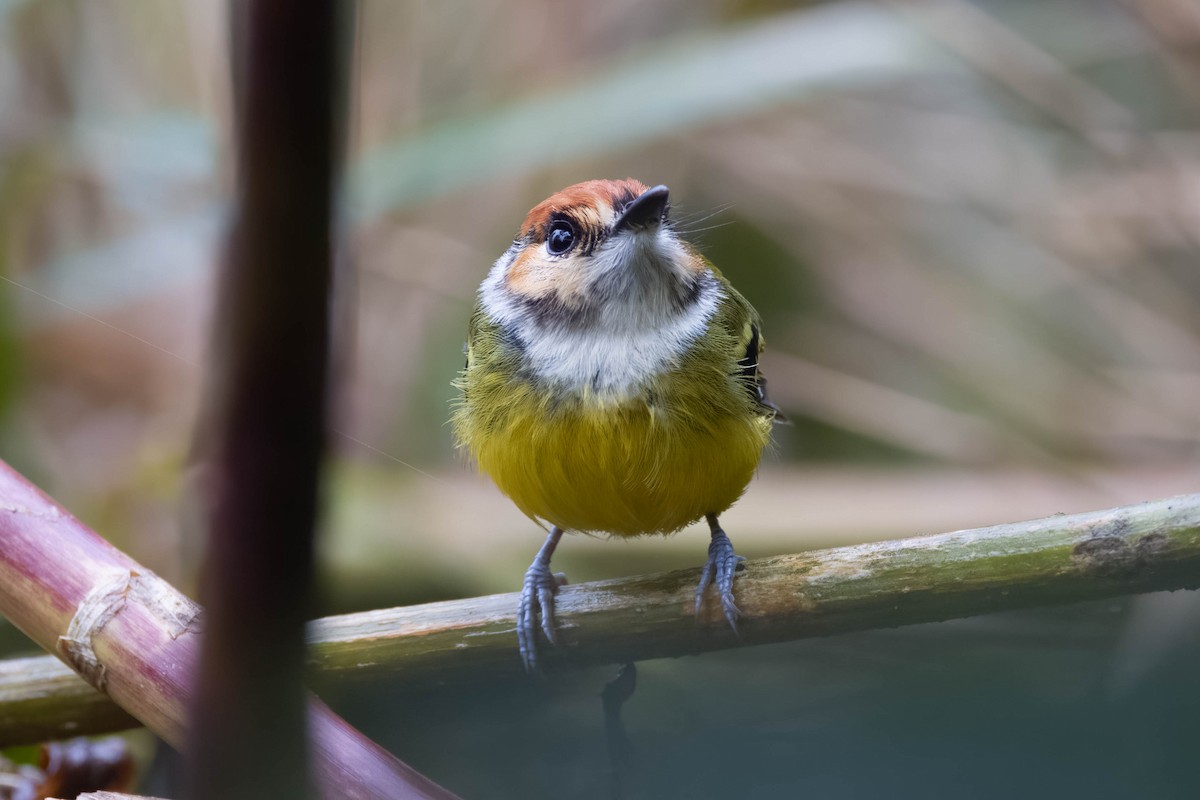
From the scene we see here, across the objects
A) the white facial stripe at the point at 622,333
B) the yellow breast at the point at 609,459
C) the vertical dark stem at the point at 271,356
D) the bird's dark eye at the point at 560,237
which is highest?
the vertical dark stem at the point at 271,356

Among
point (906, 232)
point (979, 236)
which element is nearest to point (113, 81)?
point (906, 232)

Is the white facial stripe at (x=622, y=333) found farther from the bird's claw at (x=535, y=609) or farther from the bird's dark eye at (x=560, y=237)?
the bird's claw at (x=535, y=609)

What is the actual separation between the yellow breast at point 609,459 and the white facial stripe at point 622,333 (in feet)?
0.20

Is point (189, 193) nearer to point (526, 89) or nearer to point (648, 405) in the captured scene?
point (648, 405)

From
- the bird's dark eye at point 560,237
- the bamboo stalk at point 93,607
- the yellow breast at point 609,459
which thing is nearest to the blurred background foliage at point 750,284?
the bamboo stalk at point 93,607

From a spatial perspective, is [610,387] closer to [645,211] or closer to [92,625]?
[645,211]

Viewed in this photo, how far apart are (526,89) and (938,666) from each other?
4130 mm

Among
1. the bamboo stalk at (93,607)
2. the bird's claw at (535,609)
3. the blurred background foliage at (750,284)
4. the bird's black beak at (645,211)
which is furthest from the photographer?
the bird's black beak at (645,211)

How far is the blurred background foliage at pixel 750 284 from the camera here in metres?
0.98

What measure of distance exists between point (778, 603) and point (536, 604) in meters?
0.50

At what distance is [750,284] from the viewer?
532 cm

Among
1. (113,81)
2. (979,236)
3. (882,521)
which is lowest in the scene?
(882,521)

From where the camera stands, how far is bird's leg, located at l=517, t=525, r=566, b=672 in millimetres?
1732

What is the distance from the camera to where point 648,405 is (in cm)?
215
